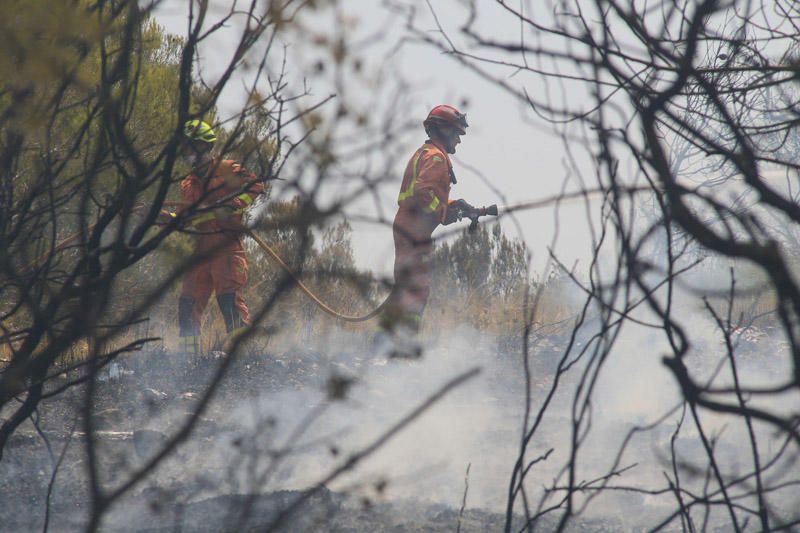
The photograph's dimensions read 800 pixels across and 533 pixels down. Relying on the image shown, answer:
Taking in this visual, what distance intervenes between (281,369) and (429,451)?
2.70 m

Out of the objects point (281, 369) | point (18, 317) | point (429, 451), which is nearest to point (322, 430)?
point (429, 451)

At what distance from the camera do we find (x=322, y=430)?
5766mm

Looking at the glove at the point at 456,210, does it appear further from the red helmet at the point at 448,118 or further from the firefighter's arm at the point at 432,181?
the red helmet at the point at 448,118

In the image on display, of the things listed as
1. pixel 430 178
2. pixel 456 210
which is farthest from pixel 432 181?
pixel 456 210

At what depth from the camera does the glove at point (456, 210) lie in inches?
267

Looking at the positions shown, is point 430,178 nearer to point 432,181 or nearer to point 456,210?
point 432,181

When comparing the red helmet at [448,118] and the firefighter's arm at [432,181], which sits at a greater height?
the red helmet at [448,118]

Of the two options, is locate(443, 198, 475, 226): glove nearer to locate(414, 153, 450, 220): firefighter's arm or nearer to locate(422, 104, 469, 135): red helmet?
locate(414, 153, 450, 220): firefighter's arm

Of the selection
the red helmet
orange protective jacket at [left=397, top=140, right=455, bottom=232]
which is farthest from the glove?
the red helmet

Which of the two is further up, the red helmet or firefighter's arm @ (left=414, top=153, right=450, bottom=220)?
the red helmet

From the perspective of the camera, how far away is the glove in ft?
22.2

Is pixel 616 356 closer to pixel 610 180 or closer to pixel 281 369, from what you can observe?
pixel 281 369

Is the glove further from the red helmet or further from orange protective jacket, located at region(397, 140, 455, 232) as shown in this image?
the red helmet

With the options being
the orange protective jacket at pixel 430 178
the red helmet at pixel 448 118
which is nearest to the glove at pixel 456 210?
the orange protective jacket at pixel 430 178
